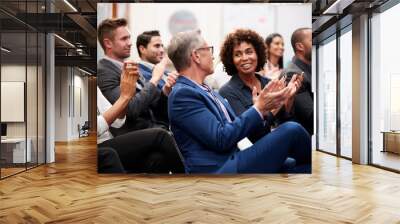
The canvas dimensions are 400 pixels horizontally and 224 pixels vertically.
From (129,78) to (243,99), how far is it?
1826 millimetres

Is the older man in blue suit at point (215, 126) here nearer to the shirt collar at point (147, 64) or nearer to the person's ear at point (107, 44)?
the shirt collar at point (147, 64)

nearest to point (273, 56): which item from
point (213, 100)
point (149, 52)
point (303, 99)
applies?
point (303, 99)

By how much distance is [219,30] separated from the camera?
22.7ft

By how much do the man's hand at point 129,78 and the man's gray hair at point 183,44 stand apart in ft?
1.97

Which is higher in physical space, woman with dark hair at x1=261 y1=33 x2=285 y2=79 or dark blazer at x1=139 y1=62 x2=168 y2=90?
woman with dark hair at x1=261 y1=33 x2=285 y2=79

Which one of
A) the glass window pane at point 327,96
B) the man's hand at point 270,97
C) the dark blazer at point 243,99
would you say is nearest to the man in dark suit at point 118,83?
the dark blazer at point 243,99

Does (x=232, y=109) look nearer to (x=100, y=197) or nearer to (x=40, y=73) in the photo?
(x=100, y=197)

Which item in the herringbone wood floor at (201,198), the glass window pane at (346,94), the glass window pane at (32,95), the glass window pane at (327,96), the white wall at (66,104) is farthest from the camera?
the white wall at (66,104)

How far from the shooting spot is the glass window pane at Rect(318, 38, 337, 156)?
10844 millimetres

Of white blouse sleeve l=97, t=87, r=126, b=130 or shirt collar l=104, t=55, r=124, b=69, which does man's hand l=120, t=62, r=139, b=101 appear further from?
white blouse sleeve l=97, t=87, r=126, b=130

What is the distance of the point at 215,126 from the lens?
255 inches

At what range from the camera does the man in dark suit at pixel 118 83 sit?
22.0 ft

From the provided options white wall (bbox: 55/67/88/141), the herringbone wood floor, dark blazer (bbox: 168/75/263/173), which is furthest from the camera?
white wall (bbox: 55/67/88/141)

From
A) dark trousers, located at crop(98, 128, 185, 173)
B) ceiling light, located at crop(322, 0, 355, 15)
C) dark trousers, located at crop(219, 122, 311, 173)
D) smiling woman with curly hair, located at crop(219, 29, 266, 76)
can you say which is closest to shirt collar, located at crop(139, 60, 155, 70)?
dark trousers, located at crop(98, 128, 185, 173)
